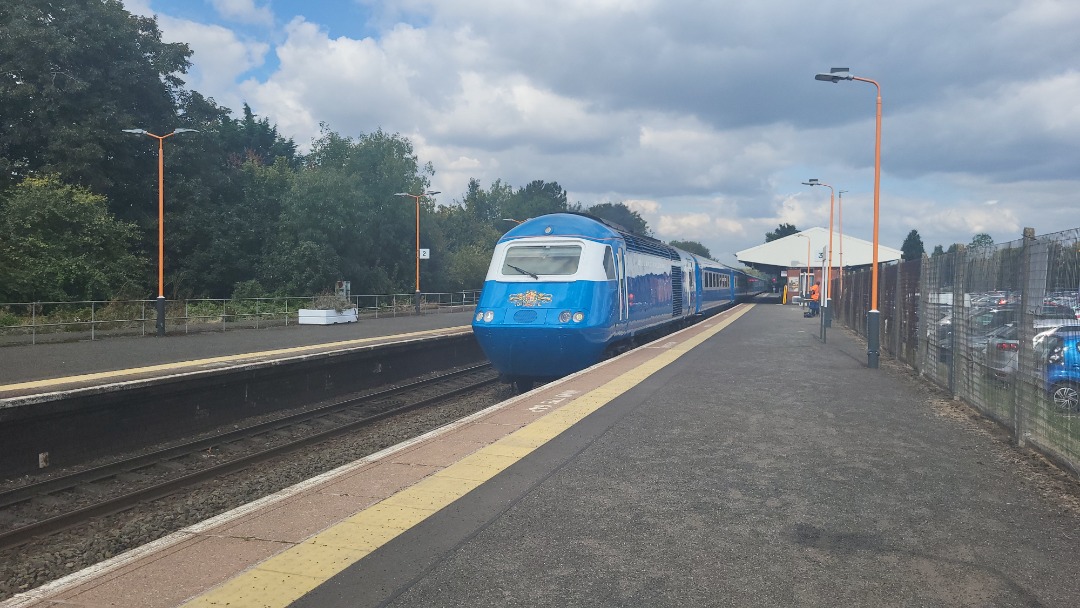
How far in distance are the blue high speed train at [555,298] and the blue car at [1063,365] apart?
23.7 ft

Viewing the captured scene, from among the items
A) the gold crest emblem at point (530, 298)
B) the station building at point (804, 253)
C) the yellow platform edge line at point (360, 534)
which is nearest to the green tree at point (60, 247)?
the gold crest emblem at point (530, 298)

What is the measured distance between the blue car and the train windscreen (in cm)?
770

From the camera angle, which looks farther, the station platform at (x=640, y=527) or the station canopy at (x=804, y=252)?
the station canopy at (x=804, y=252)

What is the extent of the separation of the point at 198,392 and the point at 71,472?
2737 mm

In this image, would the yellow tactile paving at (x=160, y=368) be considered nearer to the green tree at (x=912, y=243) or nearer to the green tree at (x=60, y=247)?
the green tree at (x=60, y=247)

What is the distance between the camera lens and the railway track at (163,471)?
8070 mm

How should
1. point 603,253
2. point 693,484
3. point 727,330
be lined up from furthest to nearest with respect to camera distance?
1. point 727,330
2. point 603,253
3. point 693,484

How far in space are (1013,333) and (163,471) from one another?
10.7 metres

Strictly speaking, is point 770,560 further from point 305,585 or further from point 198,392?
point 198,392

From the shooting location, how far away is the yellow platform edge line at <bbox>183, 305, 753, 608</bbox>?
398 cm

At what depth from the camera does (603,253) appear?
45.0 ft

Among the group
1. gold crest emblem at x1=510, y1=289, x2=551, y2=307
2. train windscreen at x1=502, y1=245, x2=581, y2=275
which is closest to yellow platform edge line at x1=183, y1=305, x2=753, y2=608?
gold crest emblem at x1=510, y1=289, x2=551, y2=307

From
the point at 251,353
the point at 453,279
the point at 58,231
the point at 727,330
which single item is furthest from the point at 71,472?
the point at 453,279

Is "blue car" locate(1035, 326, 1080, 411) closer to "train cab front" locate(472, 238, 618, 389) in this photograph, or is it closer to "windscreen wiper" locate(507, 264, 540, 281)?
"train cab front" locate(472, 238, 618, 389)
